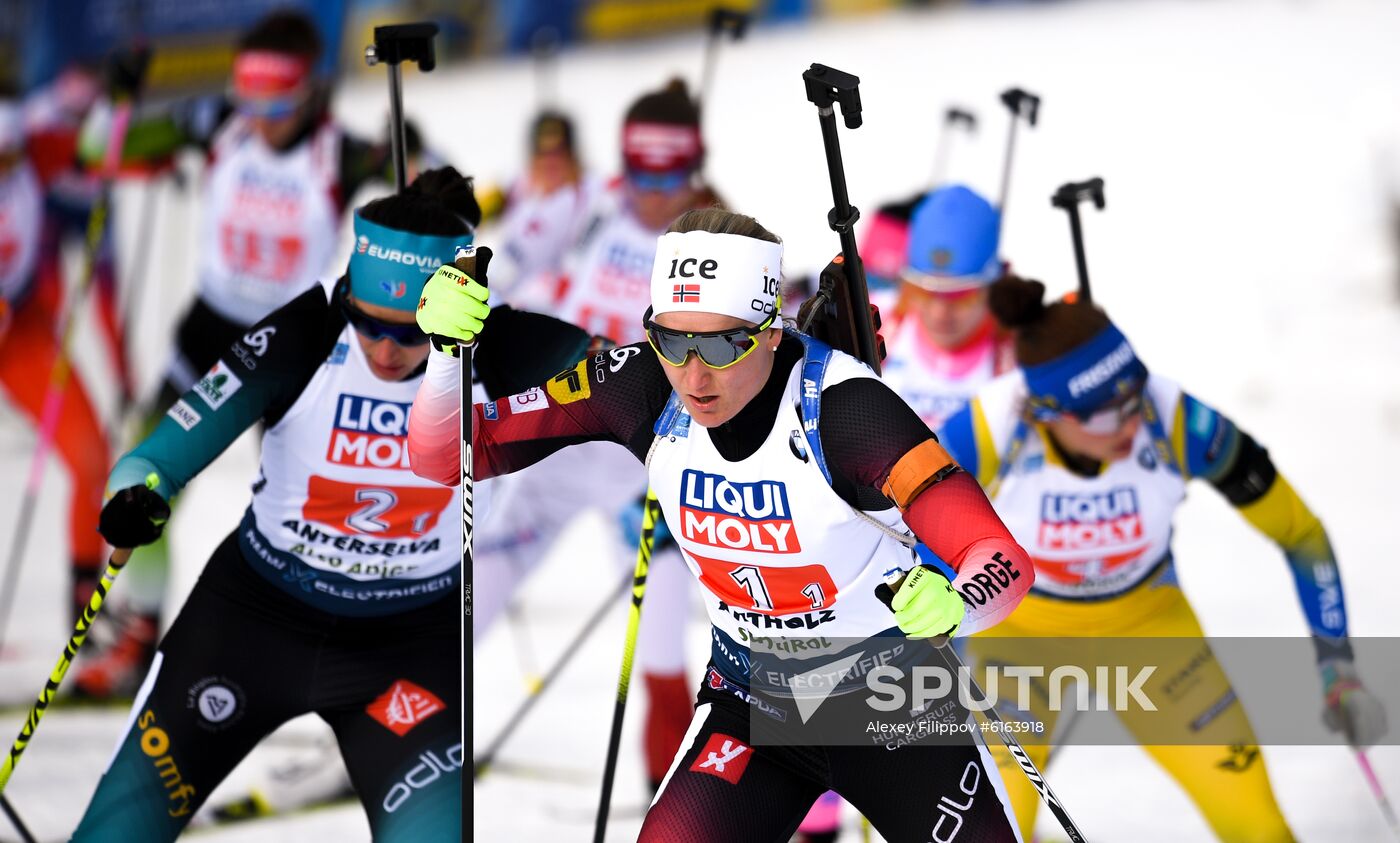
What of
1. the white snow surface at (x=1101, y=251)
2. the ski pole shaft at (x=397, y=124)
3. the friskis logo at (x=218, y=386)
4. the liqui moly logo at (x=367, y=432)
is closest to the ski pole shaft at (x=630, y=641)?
the liqui moly logo at (x=367, y=432)

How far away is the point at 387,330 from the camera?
3.87 m

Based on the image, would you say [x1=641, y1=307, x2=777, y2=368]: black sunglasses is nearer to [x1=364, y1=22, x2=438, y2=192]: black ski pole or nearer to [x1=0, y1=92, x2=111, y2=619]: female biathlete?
[x1=364, y1=22, x2=438, y2=192]: black ski pole

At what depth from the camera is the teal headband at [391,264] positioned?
3.84m

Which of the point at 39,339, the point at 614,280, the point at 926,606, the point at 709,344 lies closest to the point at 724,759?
the point at 926,606

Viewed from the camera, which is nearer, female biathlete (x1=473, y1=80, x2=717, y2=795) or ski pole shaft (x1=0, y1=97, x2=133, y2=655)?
female biathlete (x1=473, y1=80, x2=717, y2=795)

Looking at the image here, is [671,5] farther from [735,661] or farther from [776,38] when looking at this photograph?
[735,661]

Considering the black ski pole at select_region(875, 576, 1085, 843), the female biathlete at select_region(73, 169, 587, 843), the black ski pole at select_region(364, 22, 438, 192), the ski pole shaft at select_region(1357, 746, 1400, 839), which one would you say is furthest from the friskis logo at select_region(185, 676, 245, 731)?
the ski pole shaft at select_region(1357, 746, 1400, 839)

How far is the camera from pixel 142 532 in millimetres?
3678

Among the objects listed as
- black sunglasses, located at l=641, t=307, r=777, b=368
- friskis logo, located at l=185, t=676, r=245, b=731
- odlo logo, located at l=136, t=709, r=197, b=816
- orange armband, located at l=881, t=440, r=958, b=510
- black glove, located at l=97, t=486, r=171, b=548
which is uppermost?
black sunglasses, located at l=641, t=307, r=777, b=368

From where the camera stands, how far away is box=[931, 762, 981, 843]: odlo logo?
130 inches

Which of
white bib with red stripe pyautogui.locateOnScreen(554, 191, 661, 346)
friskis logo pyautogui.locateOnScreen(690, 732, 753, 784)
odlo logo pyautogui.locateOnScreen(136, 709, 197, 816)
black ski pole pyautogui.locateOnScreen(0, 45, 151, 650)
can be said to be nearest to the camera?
friskis logo pyautogui.locateOnScreen(690, 732, 753, 784)

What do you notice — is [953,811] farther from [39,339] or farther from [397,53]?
[39,339]

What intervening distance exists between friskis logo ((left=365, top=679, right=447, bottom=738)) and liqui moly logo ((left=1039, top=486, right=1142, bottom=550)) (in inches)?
65.7

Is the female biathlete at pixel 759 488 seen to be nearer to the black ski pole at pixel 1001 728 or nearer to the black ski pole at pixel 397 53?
the black ski pole at pixel 1001 728
